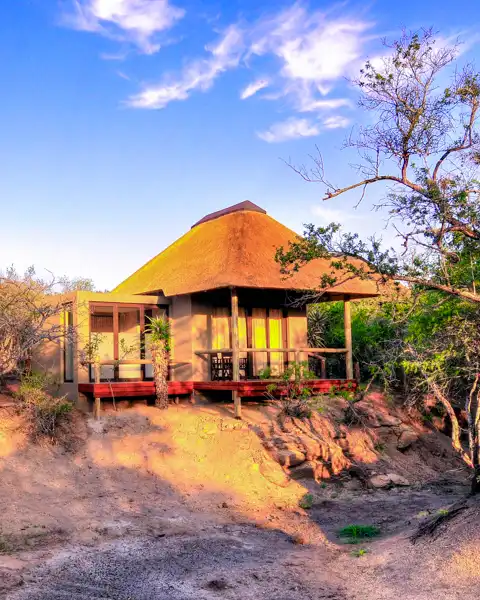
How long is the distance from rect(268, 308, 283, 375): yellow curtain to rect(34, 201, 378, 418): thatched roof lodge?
29 mm

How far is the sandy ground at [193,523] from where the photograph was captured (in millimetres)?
8078

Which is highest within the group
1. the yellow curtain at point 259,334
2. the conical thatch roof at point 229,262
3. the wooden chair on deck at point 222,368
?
the conical thatch roof at point 229,262

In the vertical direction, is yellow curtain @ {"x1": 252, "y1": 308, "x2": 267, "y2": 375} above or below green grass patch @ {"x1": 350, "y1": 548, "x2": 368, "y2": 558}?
above

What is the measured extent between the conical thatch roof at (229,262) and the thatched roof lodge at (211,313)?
4 centimetres

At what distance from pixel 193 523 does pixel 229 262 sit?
7236mm

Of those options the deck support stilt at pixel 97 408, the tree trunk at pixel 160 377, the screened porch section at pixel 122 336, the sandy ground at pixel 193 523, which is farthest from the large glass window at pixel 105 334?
the sandy ground at pixel 193 523

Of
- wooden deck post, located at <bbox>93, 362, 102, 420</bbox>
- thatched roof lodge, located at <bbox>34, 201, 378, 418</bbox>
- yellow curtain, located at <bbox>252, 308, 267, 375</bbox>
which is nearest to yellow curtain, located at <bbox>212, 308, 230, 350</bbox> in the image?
thatched roof lodge, located at <bbox>34, 201, 378, 418</bbox>

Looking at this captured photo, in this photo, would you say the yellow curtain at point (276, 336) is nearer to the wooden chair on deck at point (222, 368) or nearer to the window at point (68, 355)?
the wooden chair on deck at point (222, 368)

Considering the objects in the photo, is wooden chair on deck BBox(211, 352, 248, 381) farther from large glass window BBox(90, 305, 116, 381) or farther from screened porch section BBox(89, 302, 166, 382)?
large glass window BBox(90, 305, 116, 381)

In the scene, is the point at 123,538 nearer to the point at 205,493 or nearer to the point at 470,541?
the point at 205,493

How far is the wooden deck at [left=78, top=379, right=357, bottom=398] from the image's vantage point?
595 inches

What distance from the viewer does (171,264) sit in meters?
18.9

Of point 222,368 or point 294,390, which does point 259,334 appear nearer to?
point 222,368

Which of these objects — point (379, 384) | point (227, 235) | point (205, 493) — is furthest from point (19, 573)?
point (379, 384)
